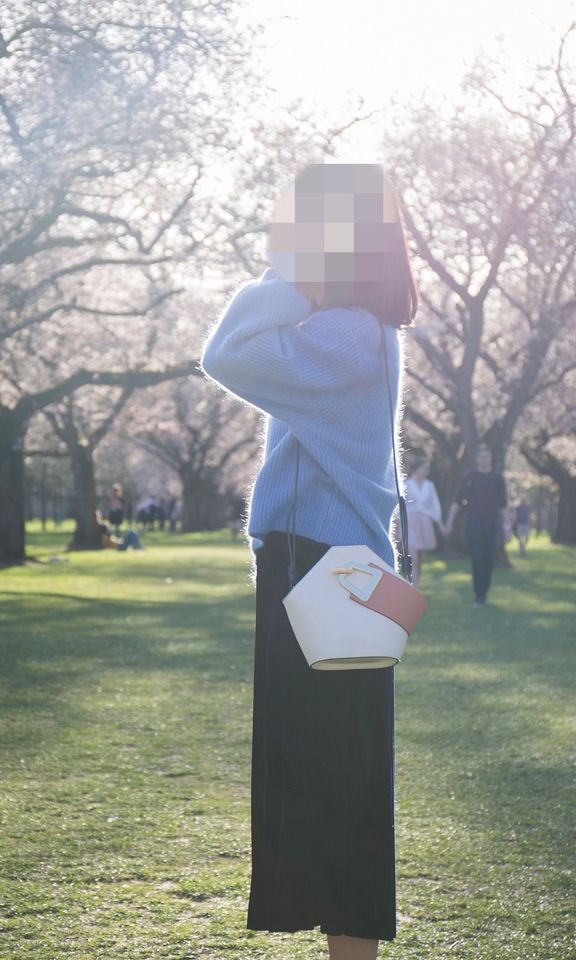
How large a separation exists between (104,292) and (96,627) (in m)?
23.4

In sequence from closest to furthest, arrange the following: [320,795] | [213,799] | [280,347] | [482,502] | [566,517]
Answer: [280,347]
[320,795]
[213,799]
[482,502]
[566,517]

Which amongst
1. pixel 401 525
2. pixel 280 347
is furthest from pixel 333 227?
pixel 401 525

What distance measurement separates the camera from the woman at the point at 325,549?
8.79 feet

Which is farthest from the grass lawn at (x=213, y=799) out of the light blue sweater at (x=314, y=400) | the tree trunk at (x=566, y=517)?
the tree trunk at (x=566, y=517)

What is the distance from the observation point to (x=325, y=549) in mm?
2717

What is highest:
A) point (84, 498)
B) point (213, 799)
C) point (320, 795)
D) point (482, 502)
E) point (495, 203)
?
point (495, 203)

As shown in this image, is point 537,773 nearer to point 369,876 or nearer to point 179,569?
point 369,876

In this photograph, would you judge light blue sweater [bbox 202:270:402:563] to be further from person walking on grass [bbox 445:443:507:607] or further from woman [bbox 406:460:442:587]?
woman [bbox 406:460:442:587]

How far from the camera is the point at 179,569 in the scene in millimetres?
26484

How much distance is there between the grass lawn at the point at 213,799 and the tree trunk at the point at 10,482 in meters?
12.7

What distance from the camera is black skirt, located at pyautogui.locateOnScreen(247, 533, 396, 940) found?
8.98 feet

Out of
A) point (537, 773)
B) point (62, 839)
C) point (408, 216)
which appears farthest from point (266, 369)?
point (408, 216)

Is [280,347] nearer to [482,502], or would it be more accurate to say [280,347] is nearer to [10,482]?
[482,502]

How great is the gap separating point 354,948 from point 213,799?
2.66m
